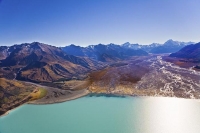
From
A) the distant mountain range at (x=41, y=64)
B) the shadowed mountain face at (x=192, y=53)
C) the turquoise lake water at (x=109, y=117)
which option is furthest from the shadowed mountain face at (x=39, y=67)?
the shadowed mountain face at (x=192, y=53)

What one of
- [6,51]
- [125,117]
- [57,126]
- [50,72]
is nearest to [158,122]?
[125,117]

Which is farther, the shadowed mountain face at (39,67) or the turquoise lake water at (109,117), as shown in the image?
the shadowed mountain face at (39,67)

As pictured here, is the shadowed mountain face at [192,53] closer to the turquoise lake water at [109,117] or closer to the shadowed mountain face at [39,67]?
the shadowed mountain face at [39,67]

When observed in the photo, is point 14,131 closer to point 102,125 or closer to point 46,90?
point 102,125

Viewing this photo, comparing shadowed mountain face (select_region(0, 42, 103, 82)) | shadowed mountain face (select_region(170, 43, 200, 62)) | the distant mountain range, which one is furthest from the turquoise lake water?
Answer: shadowed mountain face (select_region(170, 43, 200, 62))

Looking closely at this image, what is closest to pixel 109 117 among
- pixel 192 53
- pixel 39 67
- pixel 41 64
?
pixel 39 67

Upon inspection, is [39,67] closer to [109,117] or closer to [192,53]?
[109,117]
